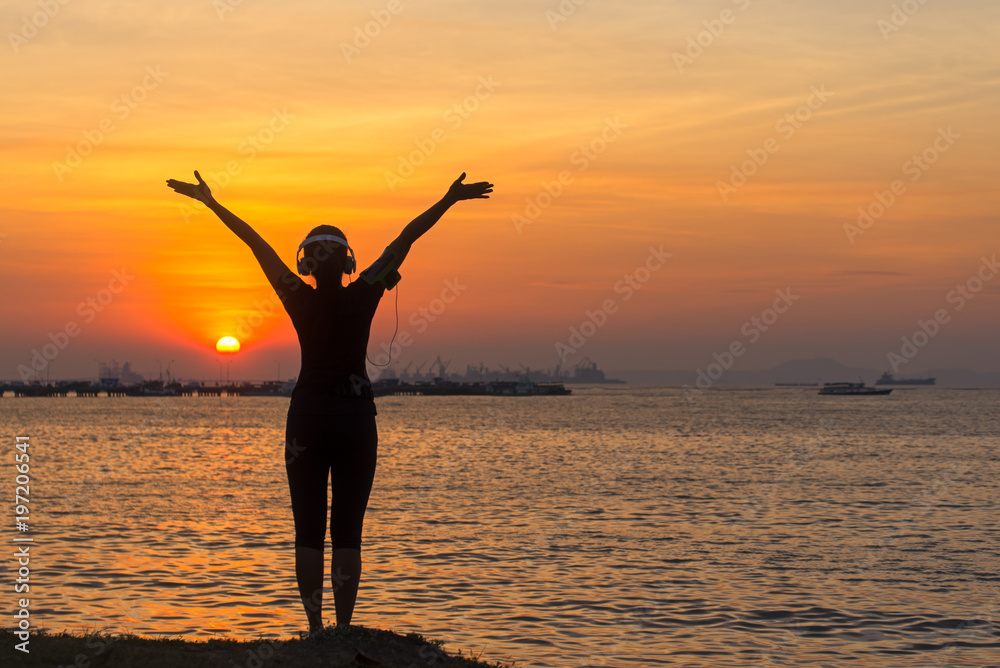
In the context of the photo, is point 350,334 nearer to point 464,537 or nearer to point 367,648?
point 367,648

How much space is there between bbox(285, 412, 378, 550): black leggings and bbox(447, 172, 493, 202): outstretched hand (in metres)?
1.48

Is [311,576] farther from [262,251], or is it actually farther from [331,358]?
[262,251]

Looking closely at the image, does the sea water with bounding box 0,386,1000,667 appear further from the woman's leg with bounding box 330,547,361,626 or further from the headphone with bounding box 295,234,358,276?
the headphone with bounding box 295,234,358,276

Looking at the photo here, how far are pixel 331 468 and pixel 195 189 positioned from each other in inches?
75.7

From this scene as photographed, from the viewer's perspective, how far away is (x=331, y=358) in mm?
5996

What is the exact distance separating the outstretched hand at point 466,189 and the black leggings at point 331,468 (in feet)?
4.85

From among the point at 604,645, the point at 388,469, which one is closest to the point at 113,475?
the point at 388,469

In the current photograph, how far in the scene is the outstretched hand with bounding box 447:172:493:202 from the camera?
6.28 m

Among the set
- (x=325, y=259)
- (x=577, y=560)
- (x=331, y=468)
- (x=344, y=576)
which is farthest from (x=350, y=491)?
(x=577, y=560)

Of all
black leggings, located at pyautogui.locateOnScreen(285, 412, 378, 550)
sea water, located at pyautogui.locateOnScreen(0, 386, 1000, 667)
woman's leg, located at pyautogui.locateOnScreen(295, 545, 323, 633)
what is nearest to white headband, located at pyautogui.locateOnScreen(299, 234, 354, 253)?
black leggings, located at pyautogui.locateOnScreen(285, 412, 378, 550)

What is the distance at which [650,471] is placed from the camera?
139ft

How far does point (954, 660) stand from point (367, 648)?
8.77 m

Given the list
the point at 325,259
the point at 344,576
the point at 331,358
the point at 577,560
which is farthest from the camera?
the point at 577,560

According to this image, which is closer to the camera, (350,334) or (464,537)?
(350,334)
